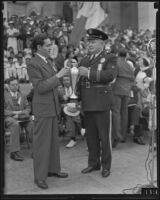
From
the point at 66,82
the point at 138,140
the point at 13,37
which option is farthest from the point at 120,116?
the point at 13,37

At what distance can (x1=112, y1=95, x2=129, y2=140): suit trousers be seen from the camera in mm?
6387

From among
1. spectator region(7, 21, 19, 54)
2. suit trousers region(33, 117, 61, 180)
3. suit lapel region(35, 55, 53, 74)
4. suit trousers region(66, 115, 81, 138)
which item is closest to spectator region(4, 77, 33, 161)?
suit trousers region(66, 115, 81, 138)

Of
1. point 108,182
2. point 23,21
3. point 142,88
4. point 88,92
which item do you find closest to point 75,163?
point 108,182

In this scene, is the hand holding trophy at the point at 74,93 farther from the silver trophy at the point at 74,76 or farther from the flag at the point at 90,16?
the flag at the point at 90,16

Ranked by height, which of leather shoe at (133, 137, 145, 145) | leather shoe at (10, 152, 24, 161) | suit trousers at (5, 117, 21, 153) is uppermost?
suit trousers at (5, 117, 21, 153)

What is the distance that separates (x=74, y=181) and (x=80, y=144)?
2.01 metres

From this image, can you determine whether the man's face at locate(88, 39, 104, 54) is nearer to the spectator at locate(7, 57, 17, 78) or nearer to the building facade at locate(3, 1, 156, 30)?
the spectator at locate(7, 57, 17, 78)

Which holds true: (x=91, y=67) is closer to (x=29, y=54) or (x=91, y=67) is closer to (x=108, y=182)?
(x=108, y=182)

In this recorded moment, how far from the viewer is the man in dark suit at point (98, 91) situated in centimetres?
464

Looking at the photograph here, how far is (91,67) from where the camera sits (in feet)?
15.7

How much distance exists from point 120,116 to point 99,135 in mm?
1785

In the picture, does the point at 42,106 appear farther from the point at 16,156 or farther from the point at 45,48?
the point at 16,156

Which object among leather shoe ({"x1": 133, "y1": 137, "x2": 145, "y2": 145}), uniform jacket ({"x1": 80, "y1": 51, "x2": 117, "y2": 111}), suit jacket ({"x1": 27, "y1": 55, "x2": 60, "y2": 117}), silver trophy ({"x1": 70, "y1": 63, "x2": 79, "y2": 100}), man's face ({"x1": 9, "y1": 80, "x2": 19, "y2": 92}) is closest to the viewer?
suit jacket ({"x1": 27, "y1": 55, "x2": 60, "y2": 117})

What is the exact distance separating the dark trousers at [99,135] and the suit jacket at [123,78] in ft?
5.24
